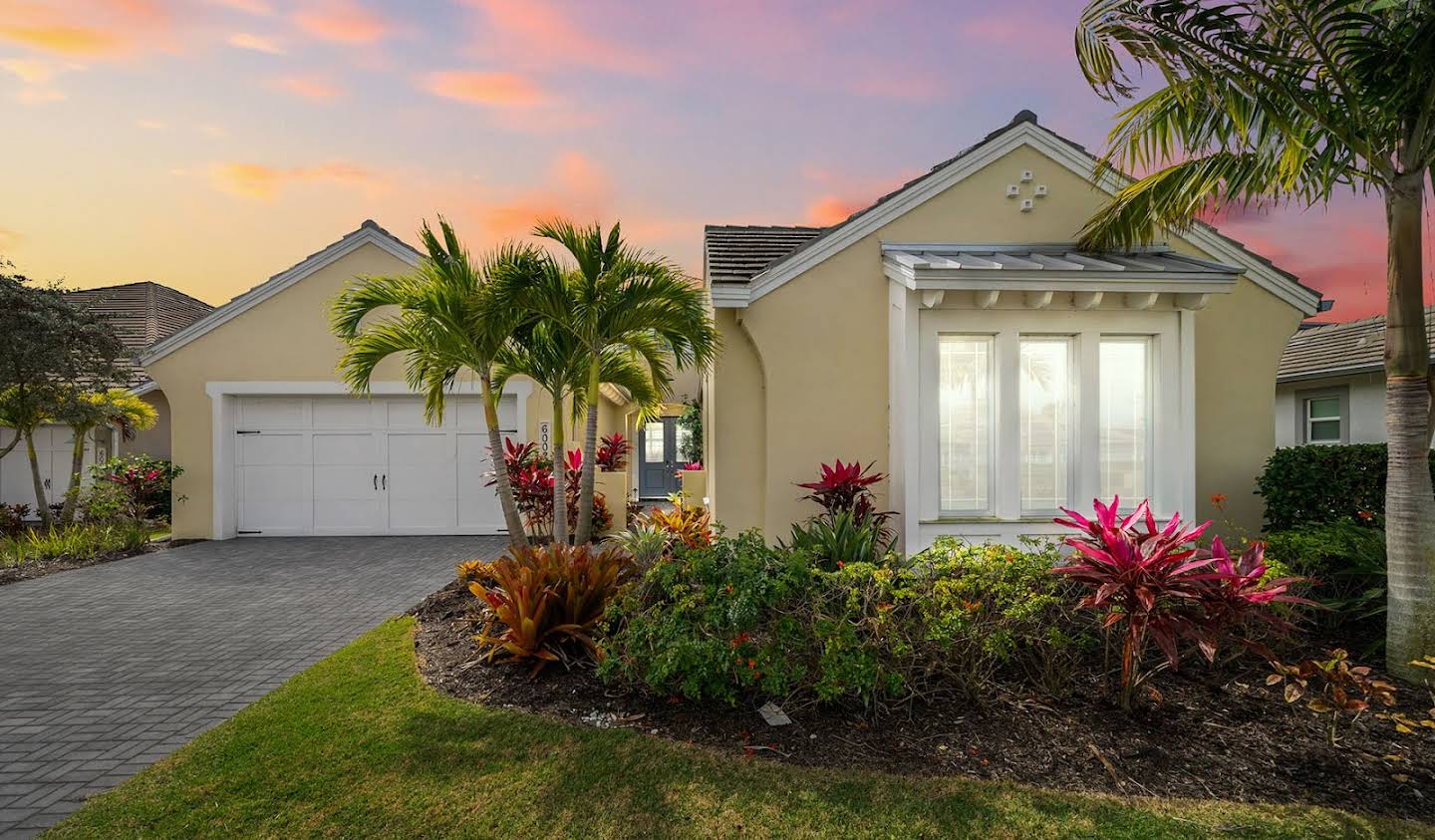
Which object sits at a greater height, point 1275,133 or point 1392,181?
point 1275,133

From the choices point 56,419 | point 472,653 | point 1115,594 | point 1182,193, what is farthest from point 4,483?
point 1182,193

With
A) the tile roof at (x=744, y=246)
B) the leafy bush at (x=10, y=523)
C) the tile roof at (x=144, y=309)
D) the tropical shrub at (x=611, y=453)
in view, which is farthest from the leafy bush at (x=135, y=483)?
the tile roof at (x=744, y=246)

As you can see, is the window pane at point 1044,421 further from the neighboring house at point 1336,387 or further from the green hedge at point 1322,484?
the neighboring house at point 1336,387

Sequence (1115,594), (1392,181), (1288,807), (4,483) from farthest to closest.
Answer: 1. (4,483)
2. (1392,181)
3. (1115,594)
4. (1288,807)

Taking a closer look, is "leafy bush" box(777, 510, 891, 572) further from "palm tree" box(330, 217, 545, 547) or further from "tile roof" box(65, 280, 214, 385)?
"tile roof" box(65, 280, 214, 385)

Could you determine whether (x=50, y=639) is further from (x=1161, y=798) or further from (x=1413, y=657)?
(x=1413, y=657)

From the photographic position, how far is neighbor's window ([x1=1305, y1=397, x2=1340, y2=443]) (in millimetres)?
16047

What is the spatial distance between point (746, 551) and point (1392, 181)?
570 cm

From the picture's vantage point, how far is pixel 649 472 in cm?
2159

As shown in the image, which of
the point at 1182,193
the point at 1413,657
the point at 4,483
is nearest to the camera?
the point at 1413,657

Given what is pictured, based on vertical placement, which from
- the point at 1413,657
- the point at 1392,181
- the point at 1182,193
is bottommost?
the point at 1413,657

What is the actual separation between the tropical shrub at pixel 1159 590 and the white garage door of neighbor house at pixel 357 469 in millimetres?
10514

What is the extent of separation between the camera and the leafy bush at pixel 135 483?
38.5 ft

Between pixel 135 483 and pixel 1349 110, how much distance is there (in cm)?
1857
